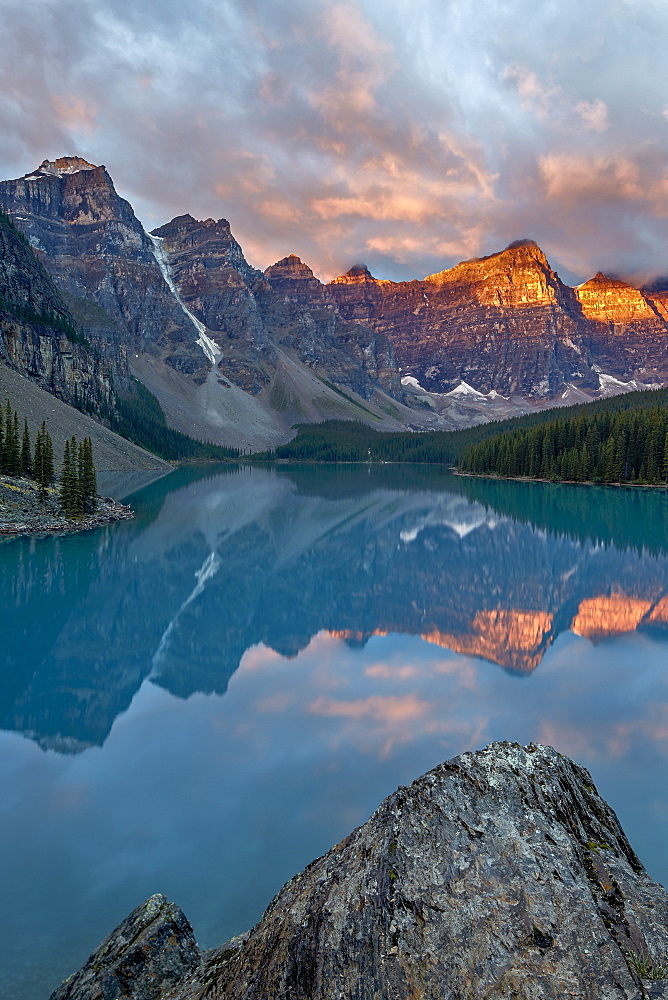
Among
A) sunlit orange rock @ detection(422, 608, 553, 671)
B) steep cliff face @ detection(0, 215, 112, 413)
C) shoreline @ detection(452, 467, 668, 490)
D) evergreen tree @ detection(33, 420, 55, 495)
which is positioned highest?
steep cliff face @ detection(0, 215, 112, 413)

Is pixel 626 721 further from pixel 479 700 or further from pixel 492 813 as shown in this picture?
pixel 492 813

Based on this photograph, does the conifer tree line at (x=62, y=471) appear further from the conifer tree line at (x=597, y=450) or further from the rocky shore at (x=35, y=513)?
the conifer tree line at (x=597, y=450)

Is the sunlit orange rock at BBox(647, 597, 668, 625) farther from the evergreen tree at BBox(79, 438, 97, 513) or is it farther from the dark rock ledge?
the evergreen tree at BBox(79, 438, 97, 513)

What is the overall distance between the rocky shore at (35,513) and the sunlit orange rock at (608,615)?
136ft

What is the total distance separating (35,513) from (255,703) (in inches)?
1664

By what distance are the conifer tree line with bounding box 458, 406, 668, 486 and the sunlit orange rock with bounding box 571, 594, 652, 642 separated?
3041 inches

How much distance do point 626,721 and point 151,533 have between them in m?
41.1

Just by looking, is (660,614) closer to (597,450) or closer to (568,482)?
(568,482)

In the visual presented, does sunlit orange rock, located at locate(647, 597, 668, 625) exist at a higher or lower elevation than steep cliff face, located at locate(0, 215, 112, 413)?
lower

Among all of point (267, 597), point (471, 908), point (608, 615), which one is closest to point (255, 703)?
point (471, 908)

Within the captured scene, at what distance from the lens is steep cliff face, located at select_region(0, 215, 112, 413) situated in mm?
135500

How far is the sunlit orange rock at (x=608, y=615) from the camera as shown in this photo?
24234 mm

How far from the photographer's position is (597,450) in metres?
111

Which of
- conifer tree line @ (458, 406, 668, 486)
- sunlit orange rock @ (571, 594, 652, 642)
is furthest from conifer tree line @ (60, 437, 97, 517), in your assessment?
conifer tree line @ (458, 406, 668, 486)
